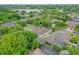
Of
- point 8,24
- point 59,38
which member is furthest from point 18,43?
point 59,38

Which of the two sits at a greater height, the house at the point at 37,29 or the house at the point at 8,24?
the house at the point at 8,24

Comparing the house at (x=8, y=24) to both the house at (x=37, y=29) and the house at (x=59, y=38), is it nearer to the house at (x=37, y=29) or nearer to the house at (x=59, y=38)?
the house at (x=37, y=29)

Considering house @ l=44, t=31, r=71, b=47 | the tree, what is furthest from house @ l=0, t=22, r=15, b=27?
house @ l=44, t=31, r=71, b=47

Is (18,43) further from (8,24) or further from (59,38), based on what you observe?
(59,38)

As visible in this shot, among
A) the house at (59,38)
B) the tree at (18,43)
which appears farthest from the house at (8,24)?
the house at (59,38)

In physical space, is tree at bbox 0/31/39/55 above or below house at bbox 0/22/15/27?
below

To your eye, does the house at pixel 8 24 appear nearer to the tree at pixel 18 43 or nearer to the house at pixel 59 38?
the tree at pixel 18 43

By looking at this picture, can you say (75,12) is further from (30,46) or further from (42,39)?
(30,46)

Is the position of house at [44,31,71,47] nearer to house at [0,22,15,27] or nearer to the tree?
the tree

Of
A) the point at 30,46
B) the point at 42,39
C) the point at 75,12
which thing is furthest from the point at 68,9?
the point at 30,46

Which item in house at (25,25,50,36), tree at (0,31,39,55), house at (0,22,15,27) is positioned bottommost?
tree at (0,31,39,55)

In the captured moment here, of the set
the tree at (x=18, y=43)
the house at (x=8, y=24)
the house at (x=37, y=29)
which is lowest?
the tree at (x=18, y=43)
